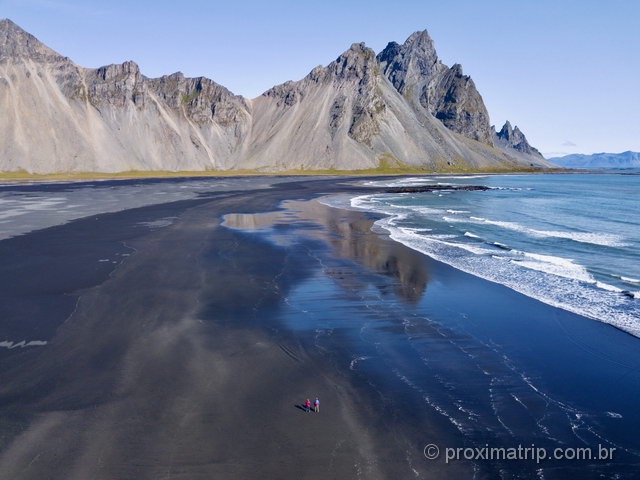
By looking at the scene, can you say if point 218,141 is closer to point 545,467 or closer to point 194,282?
point 194,282

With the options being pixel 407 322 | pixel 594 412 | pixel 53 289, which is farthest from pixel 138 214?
pixel 594 412

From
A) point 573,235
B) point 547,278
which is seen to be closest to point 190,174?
point 573,235

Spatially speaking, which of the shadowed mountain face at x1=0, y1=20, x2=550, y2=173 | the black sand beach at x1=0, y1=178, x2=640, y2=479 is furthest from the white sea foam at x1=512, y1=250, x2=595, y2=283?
the shadowed mountain face at x1=0, y1=20, x2=550, y2=173

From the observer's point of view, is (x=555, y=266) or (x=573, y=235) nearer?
(x=555, y=266)

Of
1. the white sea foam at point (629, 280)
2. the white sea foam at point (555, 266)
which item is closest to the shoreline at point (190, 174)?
the white sea foam at point (555, 266)

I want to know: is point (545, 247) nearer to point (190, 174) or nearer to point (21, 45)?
point (190, 174)

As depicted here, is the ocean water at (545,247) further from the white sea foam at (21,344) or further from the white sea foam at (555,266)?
the white sea foam at (21,344)
